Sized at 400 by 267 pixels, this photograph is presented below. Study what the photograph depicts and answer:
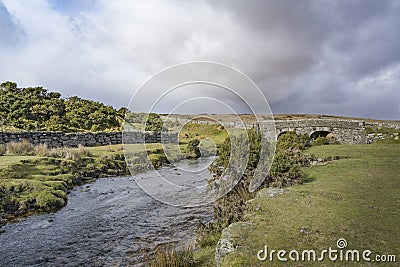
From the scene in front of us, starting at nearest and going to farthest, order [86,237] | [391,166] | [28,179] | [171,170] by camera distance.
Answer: [86,237] → [391,166] → [28,179] → [171,170]

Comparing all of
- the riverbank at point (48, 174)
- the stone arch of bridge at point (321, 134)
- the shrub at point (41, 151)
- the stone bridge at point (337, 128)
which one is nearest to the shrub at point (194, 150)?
the riverbank at point (48, 174)

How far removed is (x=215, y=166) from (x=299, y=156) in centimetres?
507

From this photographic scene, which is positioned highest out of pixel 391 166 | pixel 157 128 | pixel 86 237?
pixel 157 128

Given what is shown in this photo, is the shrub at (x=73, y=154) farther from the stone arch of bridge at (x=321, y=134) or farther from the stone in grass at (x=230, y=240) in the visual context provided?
the stone arch of bridge at (x=321, y=134)

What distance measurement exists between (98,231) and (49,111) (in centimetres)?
3628

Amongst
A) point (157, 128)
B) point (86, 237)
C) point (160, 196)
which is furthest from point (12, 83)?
Result: point (86, 237)

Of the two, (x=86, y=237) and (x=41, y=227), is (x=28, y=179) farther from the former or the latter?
(x=86, y=237)

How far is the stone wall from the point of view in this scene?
82.4 ft

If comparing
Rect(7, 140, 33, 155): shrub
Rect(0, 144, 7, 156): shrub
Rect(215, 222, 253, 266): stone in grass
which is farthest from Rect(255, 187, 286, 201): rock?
Rect(0, 144, 7, 156): shrub

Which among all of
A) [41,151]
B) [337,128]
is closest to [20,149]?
[41,151]

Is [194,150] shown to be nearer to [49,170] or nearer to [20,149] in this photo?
[20,149]

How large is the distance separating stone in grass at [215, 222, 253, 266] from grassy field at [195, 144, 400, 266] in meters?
0.03

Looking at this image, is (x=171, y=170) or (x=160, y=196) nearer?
(x=160, y=196)

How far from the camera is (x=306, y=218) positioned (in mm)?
7324
